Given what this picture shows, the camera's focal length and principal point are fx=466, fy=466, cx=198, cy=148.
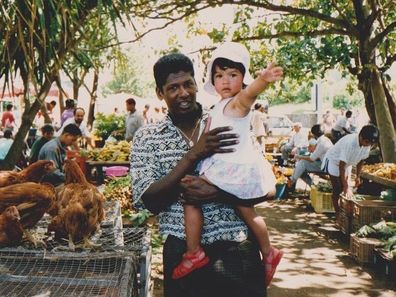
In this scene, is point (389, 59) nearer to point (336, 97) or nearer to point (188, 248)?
point (188, 248)

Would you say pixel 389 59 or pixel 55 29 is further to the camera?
pixel 389 59

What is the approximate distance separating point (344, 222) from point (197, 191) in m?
5.78

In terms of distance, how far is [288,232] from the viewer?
745cm

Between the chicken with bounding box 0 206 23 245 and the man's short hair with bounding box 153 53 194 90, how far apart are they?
134 cm

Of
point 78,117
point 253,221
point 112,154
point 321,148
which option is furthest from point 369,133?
point 78,117

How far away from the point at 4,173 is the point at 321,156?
7082 mm

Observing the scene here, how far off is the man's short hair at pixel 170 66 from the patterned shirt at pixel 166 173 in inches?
8.4

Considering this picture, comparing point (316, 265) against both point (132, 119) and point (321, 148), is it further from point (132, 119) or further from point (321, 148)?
point (132, 119)

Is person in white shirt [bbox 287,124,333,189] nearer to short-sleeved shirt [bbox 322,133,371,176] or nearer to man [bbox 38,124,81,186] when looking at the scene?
short-sleeved shirt [bbox 322,133,371,176]

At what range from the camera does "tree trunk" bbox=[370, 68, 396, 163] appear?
333 inches

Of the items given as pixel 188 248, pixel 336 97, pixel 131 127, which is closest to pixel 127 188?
pixel 131 127

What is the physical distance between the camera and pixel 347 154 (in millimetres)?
7016

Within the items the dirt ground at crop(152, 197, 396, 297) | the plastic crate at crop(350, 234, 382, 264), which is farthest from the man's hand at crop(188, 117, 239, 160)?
the plastic crate at crop(350, 234, 382, 264)

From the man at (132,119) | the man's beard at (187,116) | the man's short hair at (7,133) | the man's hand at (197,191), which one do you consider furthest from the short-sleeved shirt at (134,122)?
the man's hand at (197,191)
